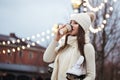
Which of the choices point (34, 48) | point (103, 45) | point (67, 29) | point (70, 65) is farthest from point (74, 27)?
point (34, 48)

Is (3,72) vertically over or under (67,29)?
under

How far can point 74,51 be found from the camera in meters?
3.92

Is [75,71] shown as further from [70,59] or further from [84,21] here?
[84,21]

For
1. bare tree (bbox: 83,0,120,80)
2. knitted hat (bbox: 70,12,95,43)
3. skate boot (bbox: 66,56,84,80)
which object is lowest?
bare tree (bbox: 83,0,120,80)

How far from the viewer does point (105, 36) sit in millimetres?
21297

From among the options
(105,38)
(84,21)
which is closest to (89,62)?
(84,21)

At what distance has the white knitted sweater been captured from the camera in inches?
153

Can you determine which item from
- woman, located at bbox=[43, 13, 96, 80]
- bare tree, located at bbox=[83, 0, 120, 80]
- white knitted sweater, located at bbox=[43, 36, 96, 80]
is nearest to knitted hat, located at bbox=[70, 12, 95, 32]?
woman, located at bbox=[43, 13, 96, 80]

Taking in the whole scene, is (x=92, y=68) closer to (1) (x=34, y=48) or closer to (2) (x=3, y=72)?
(2) (x=3, y=72)

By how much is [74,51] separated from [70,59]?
0.08 metres

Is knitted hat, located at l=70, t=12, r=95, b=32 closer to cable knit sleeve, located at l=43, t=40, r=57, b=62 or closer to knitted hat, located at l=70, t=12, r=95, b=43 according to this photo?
knitted hat, located at l=70, t=12, r=95, b=43

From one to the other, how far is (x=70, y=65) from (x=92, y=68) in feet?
0.63

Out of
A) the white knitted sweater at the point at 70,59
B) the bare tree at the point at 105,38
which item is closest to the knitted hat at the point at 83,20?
the white knitted sweater at the point at 70,59

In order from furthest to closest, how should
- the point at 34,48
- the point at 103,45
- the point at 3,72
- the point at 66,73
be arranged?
the point at 34,48 → the point at 3,72 → the point at 103,45 → the point at 66,73
